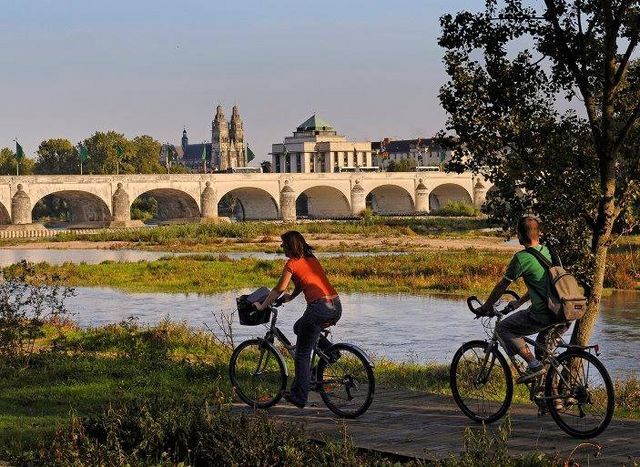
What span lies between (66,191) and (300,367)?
232 ft

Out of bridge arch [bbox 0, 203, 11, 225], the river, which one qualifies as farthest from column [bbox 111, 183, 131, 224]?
the river

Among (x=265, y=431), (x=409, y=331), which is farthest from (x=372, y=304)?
(x=265, y=431)

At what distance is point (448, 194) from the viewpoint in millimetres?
111750

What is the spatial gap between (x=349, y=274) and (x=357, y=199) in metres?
62.0

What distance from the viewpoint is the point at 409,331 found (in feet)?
70.3

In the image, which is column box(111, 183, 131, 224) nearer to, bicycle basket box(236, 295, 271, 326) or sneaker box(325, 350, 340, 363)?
bicycle basket box(236, 295, 271, 326)

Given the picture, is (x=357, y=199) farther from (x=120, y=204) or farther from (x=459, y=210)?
(x=120, y=204)

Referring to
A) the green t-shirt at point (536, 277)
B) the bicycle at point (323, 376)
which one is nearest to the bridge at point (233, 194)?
the bicycle at point (323, 376)

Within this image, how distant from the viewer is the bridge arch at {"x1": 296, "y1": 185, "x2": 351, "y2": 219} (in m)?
99.2

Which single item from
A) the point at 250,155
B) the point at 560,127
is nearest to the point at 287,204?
the point at 250,155

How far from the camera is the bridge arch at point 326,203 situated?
3905 inches

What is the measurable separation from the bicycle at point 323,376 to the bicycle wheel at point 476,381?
0.68m

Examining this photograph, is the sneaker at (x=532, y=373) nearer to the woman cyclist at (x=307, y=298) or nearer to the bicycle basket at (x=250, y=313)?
the woman cyclist at (x=307, y=298)

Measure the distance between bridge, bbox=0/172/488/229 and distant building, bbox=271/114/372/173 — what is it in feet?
72.2
